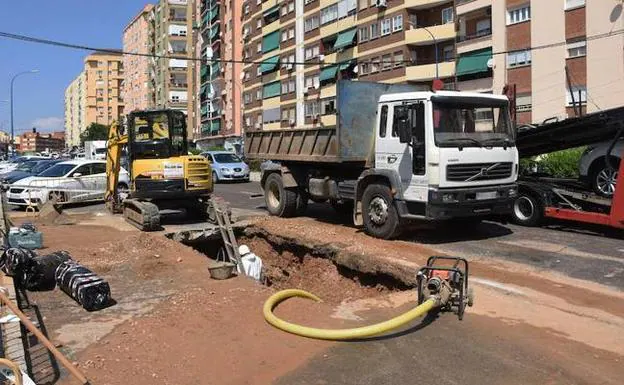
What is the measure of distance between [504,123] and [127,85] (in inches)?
5459

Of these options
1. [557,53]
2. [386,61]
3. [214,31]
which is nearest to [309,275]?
[557,53]

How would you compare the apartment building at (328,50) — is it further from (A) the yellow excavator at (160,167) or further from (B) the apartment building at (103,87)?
(B) the apartment building at (103,87)

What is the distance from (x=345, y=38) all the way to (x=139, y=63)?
8323 cm

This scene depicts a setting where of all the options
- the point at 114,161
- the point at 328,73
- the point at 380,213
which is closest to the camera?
the point at 380,213

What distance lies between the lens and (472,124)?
1152 cm

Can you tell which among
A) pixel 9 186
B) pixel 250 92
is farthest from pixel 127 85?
pixel 9 186

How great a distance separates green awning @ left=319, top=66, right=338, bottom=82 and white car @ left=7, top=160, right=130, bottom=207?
36077 millimetres

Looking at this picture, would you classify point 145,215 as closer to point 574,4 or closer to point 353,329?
point 353,329

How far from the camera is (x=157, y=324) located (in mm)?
6801

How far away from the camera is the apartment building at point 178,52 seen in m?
105

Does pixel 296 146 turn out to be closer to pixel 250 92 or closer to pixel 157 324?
pixel 157 324

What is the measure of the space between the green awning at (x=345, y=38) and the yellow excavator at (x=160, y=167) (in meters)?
39.8

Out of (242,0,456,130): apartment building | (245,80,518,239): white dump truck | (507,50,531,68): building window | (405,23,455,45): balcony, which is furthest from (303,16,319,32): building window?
(245,80,518,239): white dump truck

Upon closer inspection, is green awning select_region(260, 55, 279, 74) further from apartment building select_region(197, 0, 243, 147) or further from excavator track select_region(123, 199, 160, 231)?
excavator track select_region(123, 199, 160, 231)
